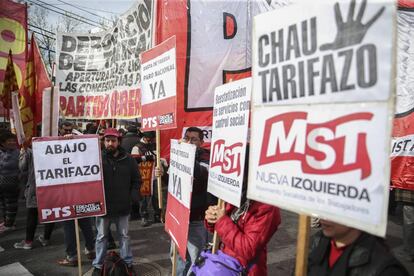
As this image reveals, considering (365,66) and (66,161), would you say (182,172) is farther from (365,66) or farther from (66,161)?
(365,66)

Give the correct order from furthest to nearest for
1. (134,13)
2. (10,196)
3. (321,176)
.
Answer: (10,196) → (134,13) → (321,176)

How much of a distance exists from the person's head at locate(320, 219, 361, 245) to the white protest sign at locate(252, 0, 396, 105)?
0.63m

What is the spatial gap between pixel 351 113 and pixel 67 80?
5663 mm

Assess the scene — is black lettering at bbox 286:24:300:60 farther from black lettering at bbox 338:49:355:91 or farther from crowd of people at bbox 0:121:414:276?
crowd of people at bbox 0:121:414:276

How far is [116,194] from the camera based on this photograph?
5.01m

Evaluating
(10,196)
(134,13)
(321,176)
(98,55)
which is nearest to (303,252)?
(321,176)

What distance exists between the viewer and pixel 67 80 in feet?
20.5

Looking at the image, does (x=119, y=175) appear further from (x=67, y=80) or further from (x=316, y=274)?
(x=316, y=274)

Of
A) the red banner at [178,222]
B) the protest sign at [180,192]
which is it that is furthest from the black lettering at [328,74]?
the red banner at [178,222]

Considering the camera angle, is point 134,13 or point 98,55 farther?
point 98,55

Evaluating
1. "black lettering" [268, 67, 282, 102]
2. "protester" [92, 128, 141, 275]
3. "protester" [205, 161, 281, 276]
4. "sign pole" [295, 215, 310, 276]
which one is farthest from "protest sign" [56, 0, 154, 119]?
"sign pole" [295, 215, 310, 276]

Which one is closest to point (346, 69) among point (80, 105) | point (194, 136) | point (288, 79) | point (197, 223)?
point (288, 79)

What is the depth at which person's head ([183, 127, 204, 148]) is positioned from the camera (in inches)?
168

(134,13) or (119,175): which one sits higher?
(134,13)
